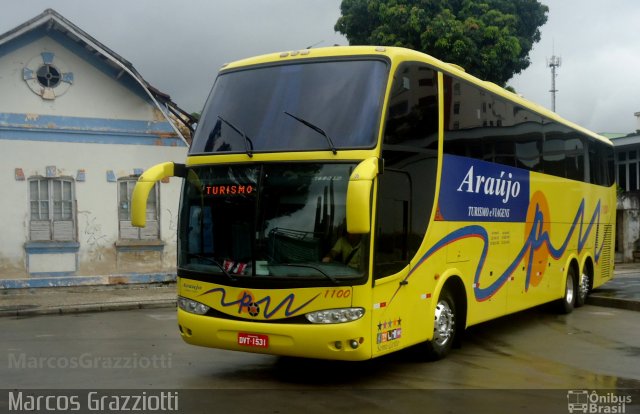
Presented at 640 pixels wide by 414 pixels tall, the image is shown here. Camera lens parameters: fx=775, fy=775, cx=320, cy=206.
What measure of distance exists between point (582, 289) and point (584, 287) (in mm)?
169

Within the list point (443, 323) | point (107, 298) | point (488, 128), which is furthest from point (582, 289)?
point (107, 298)

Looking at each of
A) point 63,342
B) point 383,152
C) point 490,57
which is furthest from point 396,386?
point 490,57

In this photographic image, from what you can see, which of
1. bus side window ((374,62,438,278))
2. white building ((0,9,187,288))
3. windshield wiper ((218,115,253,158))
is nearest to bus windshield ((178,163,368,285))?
windshield wiper ((218,115,253,158))

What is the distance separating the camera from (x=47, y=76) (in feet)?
66.5

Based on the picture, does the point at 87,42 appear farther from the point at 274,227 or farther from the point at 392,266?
the point at 392,266

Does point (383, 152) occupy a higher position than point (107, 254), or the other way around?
point (383, 152)

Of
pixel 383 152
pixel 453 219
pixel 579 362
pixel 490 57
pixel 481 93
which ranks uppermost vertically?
pixel 490 57

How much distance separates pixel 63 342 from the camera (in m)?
11.7

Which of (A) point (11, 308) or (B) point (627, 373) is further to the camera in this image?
(A) point (11, 308)

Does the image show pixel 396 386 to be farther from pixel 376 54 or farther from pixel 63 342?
pixel 63 342

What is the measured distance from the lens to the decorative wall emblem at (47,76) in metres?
20.0

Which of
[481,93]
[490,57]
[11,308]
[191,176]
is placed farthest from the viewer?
[490,57]

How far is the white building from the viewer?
1972cm

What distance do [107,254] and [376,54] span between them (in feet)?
46.0
